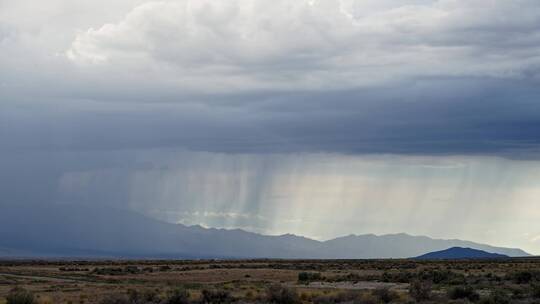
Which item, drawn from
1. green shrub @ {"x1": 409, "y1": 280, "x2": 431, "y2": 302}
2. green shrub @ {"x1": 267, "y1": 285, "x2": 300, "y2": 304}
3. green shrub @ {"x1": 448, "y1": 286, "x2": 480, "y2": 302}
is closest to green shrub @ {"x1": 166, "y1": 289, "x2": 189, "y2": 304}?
green shrub @ {"x1": 267, "y1": 285, "x2": 300, "y2": 304}

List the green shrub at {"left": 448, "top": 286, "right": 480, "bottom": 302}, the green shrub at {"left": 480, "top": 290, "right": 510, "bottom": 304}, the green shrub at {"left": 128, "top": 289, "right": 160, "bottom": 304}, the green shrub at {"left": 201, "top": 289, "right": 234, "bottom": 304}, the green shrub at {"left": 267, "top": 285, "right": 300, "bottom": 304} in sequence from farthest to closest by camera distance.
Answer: the green shrub at {"left": 201, "top": 289, "right": 234, "bottom": 304}
the green shrub at {"left": 128, "top": 289, "right": 160, "bottom": 304}
the green shrub at {"left": 448, "top": 286, "right": 480, "bottom": 302}
the green shrub at {"left": 267, "top": 285, "right": 300, "bottom": 304}
the green shrub at {"left": 480, "top": 290, "right": 510, "bottom": 304}

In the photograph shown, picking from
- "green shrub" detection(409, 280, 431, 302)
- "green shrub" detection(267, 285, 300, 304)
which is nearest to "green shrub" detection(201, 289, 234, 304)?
"green shrub" detection(267, 285, 300, 304)

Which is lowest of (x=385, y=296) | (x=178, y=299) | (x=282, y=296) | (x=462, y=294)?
(x=178, y=299)

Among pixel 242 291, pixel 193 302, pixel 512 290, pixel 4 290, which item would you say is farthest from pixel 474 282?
pixel 4 290

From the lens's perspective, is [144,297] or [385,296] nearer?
[385,296]

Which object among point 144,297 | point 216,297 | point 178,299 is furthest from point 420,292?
point 144,297

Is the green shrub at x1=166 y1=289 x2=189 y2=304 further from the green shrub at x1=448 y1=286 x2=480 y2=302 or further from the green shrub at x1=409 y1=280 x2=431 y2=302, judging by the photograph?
the green shrub at x1=448 y1=286 x2=480 y2=302

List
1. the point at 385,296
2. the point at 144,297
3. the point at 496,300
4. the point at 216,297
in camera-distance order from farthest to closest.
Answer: the point at 216,297 < the point at 144,297 < the point at 385,296 < the point at 496,300

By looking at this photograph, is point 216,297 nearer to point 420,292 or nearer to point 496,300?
point 420,292

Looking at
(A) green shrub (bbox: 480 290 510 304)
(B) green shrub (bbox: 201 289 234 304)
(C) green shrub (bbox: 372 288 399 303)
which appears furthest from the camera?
(B) green shrub (bbox: 201 289 234 304)

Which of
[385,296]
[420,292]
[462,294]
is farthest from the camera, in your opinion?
[462,294]

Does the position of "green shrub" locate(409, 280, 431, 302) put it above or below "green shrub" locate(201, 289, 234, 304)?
above

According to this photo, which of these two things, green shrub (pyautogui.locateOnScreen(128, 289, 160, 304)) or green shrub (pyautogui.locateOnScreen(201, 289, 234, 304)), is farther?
green shrub (pyautogui.locateOnScreen(201, 289, 234, 304))

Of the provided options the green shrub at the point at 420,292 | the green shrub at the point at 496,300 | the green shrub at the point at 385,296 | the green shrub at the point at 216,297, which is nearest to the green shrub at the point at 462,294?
the green shrub at the point at 420,292
